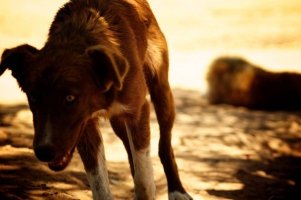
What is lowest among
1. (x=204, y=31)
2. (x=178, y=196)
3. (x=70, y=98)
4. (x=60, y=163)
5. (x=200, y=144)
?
(x=178, y=196)

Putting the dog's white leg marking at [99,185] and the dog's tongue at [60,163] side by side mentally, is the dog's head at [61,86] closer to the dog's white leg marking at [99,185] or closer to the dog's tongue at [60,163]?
the dog's tongue at [60,163]

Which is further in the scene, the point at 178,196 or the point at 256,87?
the point at 256,87

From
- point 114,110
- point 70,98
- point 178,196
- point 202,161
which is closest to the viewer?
point 70,98

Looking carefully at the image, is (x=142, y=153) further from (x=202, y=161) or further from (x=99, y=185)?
(x=202, y=161)

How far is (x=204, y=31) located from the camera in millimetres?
18750

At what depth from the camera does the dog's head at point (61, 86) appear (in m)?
3.10

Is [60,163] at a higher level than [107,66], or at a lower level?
lower

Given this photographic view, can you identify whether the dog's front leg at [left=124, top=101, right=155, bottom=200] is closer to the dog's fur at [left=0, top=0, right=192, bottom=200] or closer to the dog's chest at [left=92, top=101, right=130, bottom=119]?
the dog's fur at [left=0, top=0, right=192, bottom=200]

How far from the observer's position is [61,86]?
313 centimetres

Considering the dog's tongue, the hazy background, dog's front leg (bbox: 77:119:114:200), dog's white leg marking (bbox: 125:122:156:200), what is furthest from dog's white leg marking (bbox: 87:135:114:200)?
the hazy background

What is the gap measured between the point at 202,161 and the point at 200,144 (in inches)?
36.5

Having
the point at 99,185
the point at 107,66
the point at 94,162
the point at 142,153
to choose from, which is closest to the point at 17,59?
the point at 107,66

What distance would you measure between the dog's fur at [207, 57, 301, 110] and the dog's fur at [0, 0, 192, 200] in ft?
19.5

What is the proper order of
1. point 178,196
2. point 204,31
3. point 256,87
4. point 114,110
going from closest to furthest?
point 114,110 < point 178,196 < point 256,87 < point 204,31
